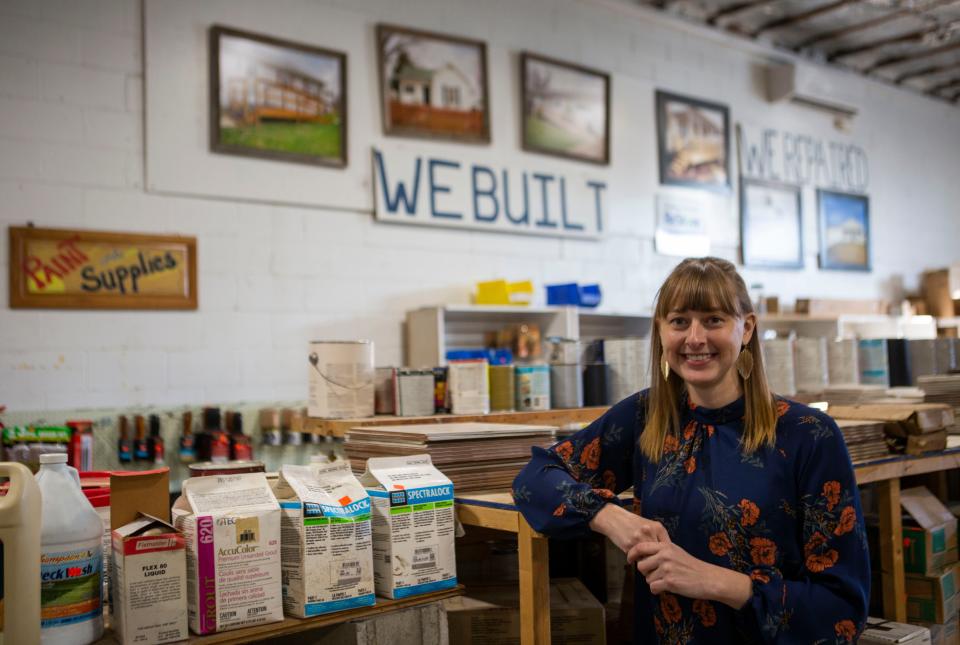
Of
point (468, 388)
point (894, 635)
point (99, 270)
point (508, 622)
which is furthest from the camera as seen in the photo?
point (99, 270)

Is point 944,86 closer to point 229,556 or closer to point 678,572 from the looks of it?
point 678,572

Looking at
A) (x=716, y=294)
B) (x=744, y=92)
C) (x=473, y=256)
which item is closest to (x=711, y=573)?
(x=716, y=294)

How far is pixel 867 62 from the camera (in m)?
7.84

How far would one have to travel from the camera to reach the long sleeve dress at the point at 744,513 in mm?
1633

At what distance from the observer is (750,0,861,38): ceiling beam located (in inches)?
253

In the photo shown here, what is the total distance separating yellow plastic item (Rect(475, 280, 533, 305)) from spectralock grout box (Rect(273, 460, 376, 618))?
3.03m

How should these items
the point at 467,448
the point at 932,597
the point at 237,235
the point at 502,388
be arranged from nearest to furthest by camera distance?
the point at 467,448
the point at 932,597
the point at 502,388
the point at 237,235

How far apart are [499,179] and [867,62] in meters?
4.51

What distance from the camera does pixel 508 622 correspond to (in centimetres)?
251

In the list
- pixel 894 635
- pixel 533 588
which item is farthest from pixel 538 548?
pixel 894 635

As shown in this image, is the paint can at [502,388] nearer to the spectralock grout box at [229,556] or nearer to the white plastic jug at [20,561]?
the spectralock grout box at [229,556]

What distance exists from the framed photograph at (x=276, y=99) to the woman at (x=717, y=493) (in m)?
3.00

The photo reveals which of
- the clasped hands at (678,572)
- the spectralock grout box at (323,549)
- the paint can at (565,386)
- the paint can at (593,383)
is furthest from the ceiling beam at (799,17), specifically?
the spectralock grout box at (323,549)

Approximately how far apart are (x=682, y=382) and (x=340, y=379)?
5.26 ft
